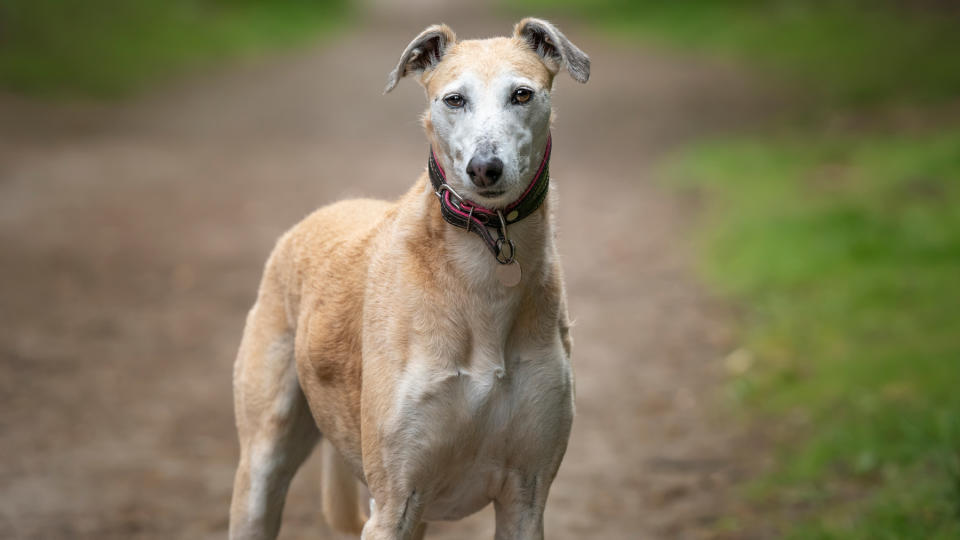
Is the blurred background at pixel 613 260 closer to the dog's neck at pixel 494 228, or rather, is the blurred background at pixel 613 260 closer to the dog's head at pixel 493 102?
the dog's neck at pixel 494 228

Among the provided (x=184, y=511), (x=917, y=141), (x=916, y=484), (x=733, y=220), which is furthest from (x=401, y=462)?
(x=917, y=141)

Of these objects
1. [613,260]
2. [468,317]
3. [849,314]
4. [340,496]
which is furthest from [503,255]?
[613,260]

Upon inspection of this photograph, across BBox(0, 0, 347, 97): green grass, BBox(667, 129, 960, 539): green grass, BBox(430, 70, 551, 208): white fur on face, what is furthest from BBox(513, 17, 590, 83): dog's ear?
BBox(0, 0, 347, 97): green grass

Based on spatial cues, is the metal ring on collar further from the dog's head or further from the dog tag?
the dog's head

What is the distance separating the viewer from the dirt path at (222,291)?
19.3 ft

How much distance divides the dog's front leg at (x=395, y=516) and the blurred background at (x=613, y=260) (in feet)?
7.45

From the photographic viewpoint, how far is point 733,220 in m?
11.1

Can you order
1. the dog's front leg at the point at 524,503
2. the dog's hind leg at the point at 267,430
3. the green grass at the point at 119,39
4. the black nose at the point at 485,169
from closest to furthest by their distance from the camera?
the black nose at the point at 485,169, the dog's front leg at the point at 524,503, the dog's hind leg at the point at 267,430, the green grass at the point at 119,39

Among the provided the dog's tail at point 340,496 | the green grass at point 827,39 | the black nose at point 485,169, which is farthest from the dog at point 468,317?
A: the green grass at point 827,39

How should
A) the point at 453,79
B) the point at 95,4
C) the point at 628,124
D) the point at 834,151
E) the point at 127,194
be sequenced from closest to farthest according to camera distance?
1. the point at 453,79
2. the point at 127,194
3. the point at 834,151
4. the point at 628,124
5. the point at 95,4

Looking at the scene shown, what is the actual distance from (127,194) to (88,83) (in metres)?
6.21

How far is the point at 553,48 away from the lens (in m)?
3.54

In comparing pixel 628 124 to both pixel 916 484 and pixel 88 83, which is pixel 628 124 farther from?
pixel 916 484

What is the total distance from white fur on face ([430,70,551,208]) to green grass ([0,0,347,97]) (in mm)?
14875
